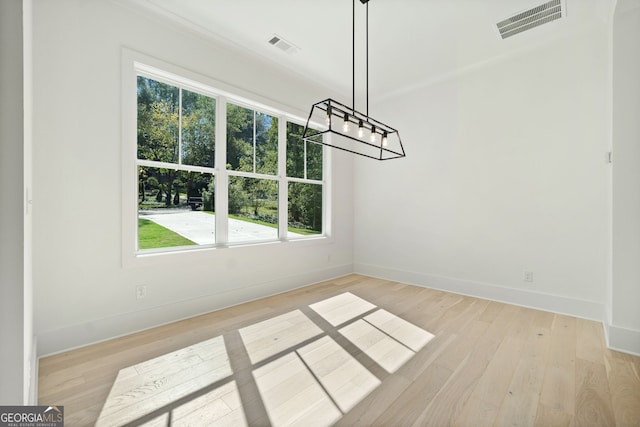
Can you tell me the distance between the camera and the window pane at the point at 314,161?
4.57 m

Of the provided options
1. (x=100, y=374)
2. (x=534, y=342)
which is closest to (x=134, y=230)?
(x=100, y=374)

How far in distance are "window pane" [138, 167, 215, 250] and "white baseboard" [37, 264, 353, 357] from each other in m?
0.65

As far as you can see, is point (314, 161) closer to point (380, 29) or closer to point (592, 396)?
point (380, 29)

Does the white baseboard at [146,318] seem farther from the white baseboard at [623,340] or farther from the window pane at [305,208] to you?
the white baseboard at [623,340]

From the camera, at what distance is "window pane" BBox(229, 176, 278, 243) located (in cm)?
362

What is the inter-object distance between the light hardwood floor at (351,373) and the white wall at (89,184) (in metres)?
0.25

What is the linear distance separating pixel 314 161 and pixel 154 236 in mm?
2609

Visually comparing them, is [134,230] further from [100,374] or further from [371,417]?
[371,417]

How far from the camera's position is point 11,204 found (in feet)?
3.25

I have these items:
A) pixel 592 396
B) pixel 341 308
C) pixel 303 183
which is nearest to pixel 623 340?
pixel 592 396

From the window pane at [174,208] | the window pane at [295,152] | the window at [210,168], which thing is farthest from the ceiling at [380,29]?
the window pane at [174,208]

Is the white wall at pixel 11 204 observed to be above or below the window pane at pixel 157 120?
below

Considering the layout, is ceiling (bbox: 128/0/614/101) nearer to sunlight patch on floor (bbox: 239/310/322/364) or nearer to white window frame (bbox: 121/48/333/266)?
white window frame (bbox: 121/48/333/266)

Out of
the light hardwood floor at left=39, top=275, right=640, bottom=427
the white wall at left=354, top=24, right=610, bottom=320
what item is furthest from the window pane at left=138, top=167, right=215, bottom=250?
the white wall at left=354, top=24, right=610, bottom=320
